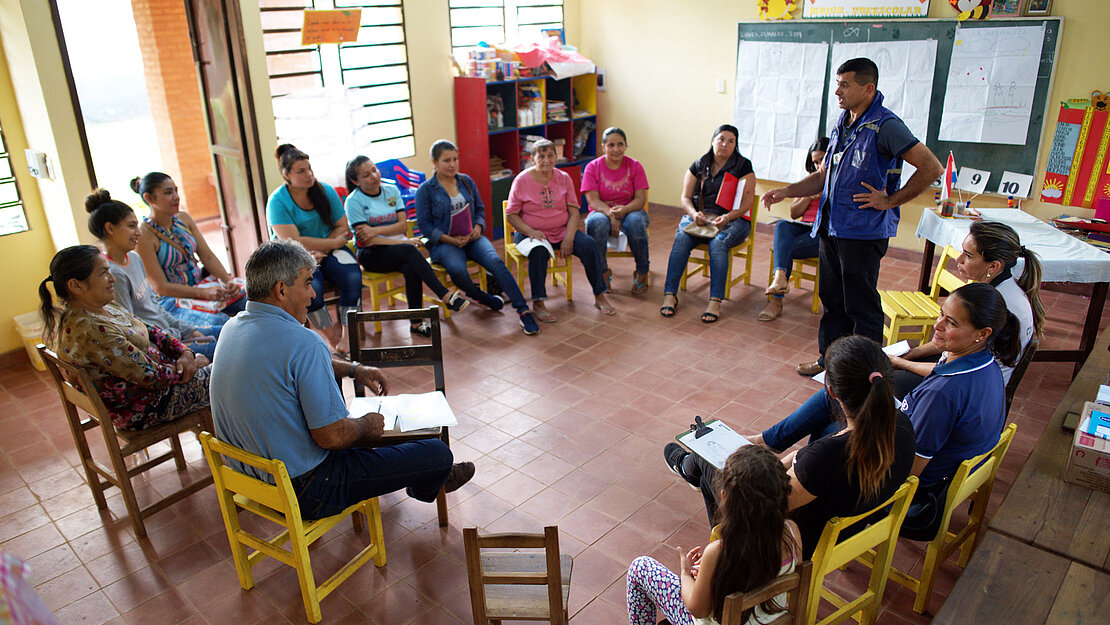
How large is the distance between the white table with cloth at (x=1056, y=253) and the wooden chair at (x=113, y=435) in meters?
4.14

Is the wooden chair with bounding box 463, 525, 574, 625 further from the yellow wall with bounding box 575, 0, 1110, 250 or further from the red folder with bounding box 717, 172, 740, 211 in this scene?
the yellow wall with bounding box 575, 0, 1110, 250

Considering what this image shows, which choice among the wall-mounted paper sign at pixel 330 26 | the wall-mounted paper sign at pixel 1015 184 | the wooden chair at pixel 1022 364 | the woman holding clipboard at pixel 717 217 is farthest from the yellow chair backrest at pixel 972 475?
the wall-mounted paper sign at pixel 330 26

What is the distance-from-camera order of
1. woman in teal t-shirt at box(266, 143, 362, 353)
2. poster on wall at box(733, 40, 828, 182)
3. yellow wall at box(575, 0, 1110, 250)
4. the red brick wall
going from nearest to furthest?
1. woman in teal t-shirt at box(266, 143, 362, 353)
2. poster on wall at box(733, 40, 828, 182)
3. yellow wall at box(575, 0, 1110, 250)
4. the red brick wall

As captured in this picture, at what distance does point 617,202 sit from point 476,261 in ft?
4.10

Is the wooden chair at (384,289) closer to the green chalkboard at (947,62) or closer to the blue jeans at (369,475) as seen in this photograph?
the blue jeans at (369,475)

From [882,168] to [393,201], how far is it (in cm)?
310

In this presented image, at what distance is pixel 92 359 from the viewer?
2857 millimetres

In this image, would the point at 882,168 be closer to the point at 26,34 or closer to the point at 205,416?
the point at 205,416

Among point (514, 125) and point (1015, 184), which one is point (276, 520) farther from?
point (1015, 184)

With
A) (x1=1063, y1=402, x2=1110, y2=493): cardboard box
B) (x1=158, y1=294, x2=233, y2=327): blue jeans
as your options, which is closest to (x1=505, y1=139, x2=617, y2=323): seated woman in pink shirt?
(x1=158, y1=294, x2=233, y2=327): blue jeans

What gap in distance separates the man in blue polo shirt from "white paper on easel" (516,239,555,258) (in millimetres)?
2722

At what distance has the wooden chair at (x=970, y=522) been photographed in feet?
7.45

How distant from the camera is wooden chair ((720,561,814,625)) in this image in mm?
1699

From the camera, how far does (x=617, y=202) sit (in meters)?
5.70
